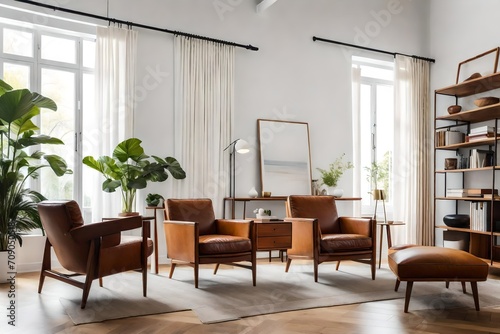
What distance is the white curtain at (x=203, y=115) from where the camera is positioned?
592 centimetres

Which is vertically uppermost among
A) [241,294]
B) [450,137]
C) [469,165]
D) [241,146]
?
[450,137]

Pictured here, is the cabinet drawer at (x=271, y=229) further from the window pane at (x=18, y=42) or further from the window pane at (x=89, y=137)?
the window pane at (x=18, y=42)

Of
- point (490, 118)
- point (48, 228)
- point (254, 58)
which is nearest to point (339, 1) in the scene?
point (254, 58)

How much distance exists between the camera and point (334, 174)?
666cm

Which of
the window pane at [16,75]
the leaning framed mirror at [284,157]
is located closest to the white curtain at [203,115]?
the leaning framed mirror at [284,157]

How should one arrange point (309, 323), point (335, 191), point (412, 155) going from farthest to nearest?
point (412, 155) < point (335, 191) < point (309, 323)

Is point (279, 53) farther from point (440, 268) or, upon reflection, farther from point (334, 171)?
point (440, 268)

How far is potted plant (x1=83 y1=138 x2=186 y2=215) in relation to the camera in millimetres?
5133

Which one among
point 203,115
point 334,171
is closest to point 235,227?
point 203,115

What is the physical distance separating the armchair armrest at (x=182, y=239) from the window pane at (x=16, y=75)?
7.66 feet

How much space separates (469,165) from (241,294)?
12.8 feet

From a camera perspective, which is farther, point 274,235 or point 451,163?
point 451,163

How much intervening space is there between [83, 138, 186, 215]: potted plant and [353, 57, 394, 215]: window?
340 cm

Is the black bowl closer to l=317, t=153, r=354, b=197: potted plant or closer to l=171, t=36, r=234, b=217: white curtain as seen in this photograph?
l=317, t=153, r=354, b=197: potted plant
